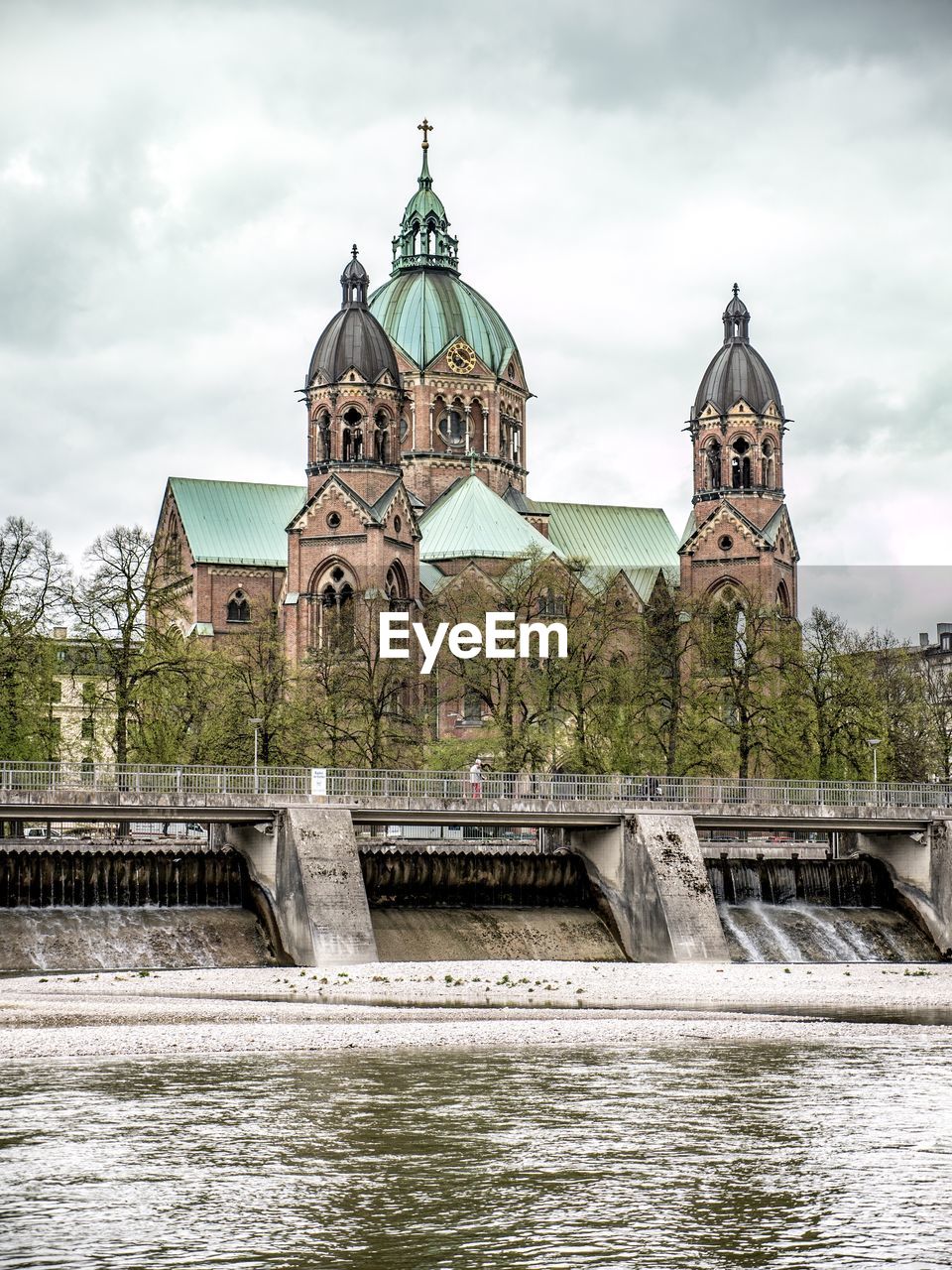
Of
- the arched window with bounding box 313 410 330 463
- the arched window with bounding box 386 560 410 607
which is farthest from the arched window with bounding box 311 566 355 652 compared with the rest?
the arched window with bounding box 313 410 330 463

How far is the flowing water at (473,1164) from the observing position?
1711 cm

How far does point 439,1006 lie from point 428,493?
257ft

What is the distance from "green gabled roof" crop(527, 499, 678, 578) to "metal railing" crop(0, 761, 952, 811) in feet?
176

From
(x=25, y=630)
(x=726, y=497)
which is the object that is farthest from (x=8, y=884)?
(x=726, y=497)

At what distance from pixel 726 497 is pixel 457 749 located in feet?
140

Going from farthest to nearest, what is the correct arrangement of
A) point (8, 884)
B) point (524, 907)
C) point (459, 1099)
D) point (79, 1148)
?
point (524, 907) → point (8, 884) → point (459, 1099) → point (79, 1148)

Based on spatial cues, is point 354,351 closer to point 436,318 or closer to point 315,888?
point 436,318

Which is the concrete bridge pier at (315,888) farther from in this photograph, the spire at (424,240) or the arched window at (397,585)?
the spire at (424,240)

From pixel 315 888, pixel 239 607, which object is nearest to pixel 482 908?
pixel 315 888

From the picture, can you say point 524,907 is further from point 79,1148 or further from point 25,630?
point 79,1148

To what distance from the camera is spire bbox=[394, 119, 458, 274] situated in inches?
4811

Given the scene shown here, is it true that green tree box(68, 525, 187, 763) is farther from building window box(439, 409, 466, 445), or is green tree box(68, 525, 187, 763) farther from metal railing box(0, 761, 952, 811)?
building window box(439, 409, 466, 445)

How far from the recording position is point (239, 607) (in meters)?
110

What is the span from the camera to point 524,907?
5406 centimetres
